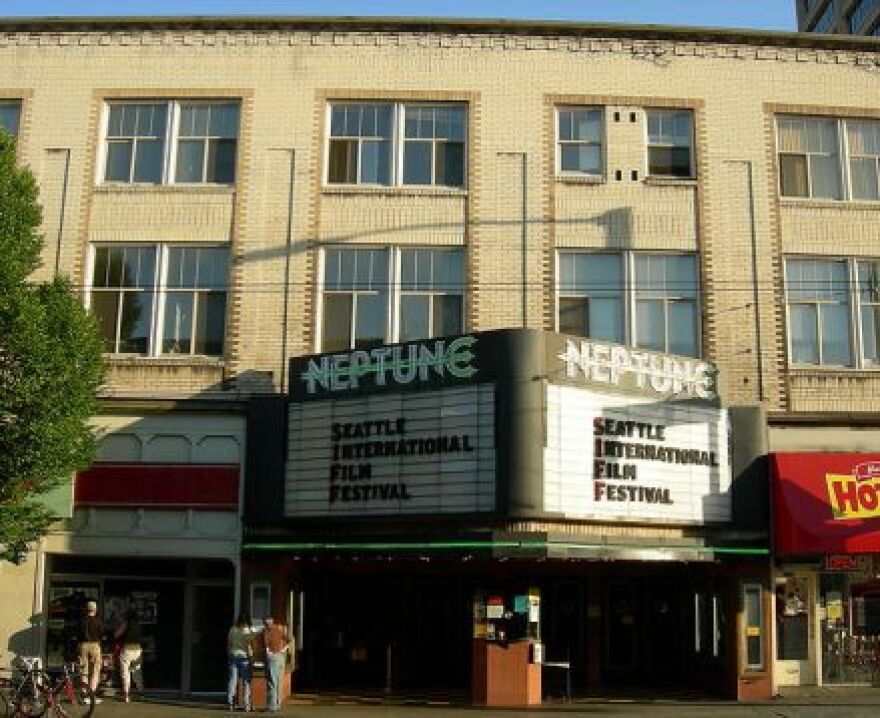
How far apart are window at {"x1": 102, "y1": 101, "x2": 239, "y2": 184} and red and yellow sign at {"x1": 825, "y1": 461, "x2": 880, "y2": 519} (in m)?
12.7

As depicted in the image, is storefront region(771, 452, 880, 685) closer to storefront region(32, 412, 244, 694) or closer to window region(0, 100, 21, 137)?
storefront region(32, 412, 244, 694)

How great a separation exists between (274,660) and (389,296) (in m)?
7.19

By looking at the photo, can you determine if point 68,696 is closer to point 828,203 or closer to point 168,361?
point 168,361

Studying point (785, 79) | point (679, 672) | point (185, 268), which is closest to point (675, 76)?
point (785, 79)

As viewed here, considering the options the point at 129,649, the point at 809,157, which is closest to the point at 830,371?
the point at 809,157

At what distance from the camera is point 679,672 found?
21.6 meters

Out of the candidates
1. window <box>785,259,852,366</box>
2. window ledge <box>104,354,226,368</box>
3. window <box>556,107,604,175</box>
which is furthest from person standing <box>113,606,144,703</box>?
window <box>785,259,852,366</box>

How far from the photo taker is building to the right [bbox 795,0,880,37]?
62562 mm

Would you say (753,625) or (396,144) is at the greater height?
(396,144)

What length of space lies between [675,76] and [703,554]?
9.67m

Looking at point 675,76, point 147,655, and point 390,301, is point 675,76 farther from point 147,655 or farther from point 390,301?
point 147,655

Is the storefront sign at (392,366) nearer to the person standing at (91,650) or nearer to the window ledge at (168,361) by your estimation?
the window ledge at (168,361)

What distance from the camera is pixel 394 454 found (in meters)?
18.4

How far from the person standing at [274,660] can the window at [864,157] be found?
1398cm
